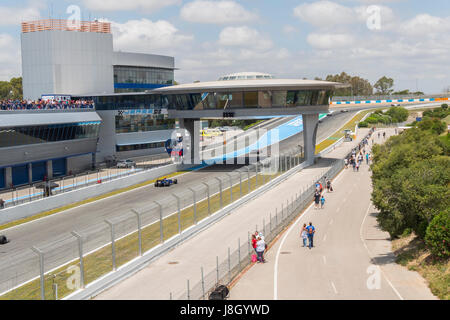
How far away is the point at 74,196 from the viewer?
45.8 meters

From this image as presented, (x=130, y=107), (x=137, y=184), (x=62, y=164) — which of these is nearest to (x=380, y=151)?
(x=137, y=184)

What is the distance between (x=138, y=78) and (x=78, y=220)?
49330 mm

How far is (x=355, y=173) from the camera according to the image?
191 ft

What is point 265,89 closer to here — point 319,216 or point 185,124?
point 185,124

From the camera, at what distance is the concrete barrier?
3912cm

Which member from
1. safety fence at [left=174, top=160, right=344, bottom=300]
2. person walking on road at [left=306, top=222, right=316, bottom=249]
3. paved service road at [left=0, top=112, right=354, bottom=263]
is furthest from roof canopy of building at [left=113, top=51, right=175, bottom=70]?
person walking on road at [left=306, top=222, right=316, bottom=249]

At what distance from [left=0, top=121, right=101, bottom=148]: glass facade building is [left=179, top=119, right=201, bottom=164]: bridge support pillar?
10704 mm

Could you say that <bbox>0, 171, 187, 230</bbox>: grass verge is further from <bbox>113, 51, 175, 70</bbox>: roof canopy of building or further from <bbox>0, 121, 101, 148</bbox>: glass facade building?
<bbox>113, 51, 175, 70</bbox>: roof canopy of building

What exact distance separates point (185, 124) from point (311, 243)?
131 ft

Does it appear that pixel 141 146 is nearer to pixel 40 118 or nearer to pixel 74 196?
pixel 40 118

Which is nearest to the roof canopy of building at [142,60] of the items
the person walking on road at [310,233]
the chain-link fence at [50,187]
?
the chain-link fence at [50,187]

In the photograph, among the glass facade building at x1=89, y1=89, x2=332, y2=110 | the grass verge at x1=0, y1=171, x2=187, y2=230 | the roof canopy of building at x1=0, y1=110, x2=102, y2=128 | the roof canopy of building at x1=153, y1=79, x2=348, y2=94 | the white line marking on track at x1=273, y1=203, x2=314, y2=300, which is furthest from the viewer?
the glass facade building at x1=89, y1=89, x2=332, y2=110

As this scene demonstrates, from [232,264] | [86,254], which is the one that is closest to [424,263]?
[232,264]

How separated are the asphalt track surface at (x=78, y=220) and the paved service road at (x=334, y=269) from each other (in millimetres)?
7518
